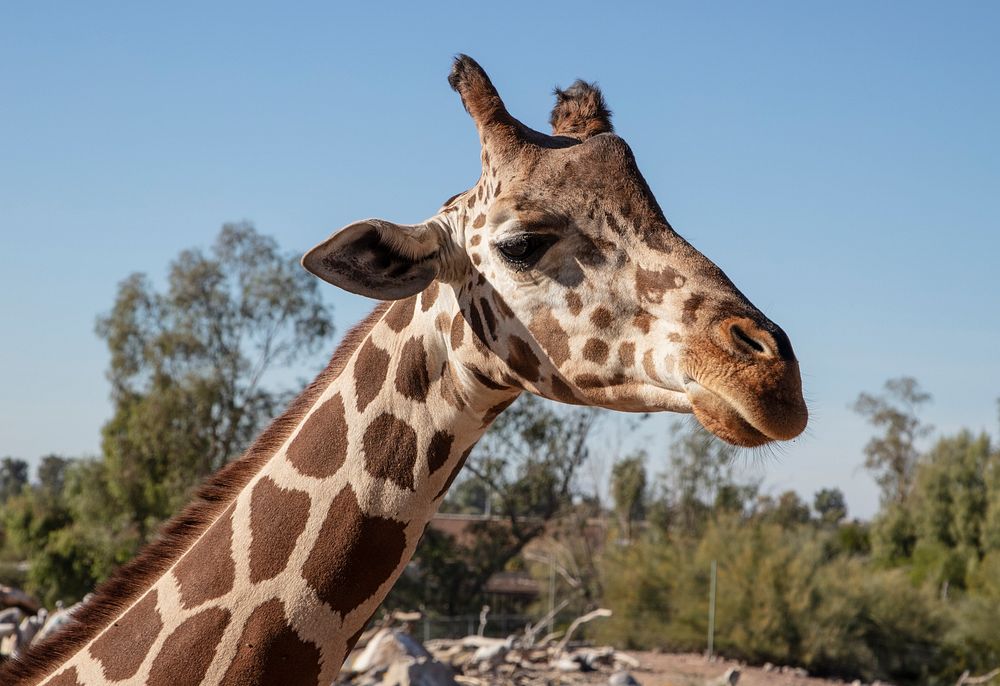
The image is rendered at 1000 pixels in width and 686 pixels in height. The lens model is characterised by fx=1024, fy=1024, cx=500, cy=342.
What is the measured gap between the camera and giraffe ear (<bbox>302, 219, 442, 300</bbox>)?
9.09ft

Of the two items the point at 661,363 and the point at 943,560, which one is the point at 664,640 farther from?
the point at 661,363

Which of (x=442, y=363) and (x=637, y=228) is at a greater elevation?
(x=637, y=228)

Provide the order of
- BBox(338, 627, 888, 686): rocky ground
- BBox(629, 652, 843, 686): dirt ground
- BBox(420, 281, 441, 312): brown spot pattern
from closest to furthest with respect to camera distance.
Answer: BBox(420, 281, 441, 312): brown spot pattern
BBox(338, 627, 888, 686): rocky ground
BBox(629, 652, 843, 686): dirt ground

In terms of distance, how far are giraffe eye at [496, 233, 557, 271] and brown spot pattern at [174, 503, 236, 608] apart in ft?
3.72

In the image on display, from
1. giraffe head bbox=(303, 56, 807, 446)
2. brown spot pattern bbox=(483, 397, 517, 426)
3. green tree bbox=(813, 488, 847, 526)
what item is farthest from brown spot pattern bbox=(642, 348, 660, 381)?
green tree bbox=(813, 488, 847, 526)

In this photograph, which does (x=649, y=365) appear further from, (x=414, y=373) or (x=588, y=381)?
(x=414, y=373)

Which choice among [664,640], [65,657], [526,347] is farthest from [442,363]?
[664,640]

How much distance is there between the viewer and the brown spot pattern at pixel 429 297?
126 inches

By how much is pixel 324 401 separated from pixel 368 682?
9.73 metres

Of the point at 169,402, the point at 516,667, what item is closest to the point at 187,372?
the point at 169,402

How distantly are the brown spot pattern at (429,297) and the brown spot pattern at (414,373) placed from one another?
122 millimetres

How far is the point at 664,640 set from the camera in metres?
25.1

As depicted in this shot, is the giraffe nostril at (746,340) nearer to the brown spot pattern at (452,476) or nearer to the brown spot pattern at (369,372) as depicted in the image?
the brown spot pattern at (452,476)

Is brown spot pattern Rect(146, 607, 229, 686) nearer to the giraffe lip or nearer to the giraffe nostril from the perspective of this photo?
the giraffe lip
